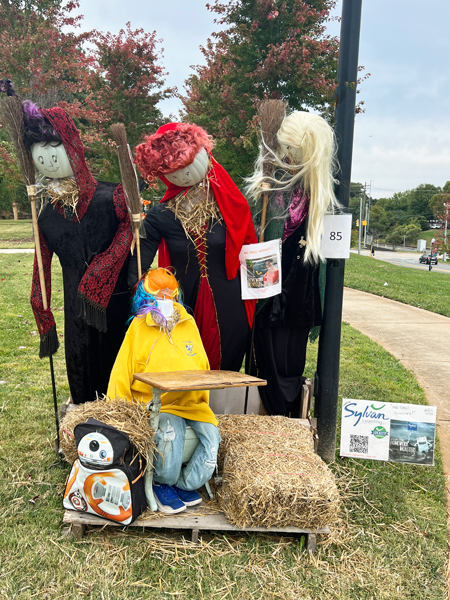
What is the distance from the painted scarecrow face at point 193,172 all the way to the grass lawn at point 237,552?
6.11 ft

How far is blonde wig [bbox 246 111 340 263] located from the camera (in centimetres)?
A: 266

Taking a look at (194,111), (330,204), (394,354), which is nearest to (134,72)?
(194,111)

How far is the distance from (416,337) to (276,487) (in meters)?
4.86

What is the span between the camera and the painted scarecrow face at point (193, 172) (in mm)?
2561

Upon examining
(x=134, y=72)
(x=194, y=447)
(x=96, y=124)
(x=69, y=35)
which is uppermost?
(x=69, y=35)

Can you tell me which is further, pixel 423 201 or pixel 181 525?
pixel 423 201

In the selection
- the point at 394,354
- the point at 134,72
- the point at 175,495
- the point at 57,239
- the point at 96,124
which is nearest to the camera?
the point at 175,495

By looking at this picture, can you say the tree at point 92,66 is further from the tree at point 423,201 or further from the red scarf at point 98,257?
the tree at point 423,201

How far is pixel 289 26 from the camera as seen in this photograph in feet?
29.1

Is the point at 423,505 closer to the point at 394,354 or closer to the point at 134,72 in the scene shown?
the point at 394,354

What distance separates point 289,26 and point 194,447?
8910 millimetres

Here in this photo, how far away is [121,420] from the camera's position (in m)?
Answer: 2.28

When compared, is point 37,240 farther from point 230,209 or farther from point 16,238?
point 16,238

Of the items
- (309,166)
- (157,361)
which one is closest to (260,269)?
(309,166)
